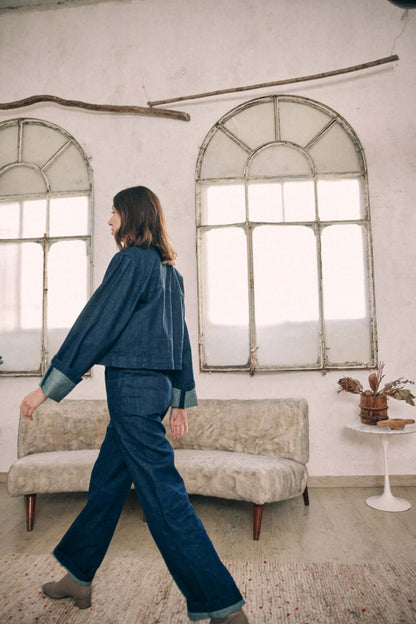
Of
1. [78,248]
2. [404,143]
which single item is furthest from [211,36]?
[78,248]

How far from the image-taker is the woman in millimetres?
1470

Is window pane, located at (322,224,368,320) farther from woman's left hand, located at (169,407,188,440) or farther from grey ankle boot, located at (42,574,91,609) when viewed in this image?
grey ankle boot, located at (42,574,91,609)

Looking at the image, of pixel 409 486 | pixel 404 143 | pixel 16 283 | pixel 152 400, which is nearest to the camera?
pixel 152 400

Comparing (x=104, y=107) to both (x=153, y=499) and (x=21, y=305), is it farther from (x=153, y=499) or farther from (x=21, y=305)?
(x=153, y=499)

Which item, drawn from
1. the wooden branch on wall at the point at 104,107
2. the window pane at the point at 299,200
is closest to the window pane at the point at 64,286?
the wooden branch on wall at the point at 104,107

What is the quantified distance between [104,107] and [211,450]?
120 inches

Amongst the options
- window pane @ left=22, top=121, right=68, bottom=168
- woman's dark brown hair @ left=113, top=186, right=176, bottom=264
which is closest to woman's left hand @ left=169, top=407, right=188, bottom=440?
woman's dark brown hair @ left=113, top=186, right=176, bottom=264

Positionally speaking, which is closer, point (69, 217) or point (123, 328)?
point (123, 328)

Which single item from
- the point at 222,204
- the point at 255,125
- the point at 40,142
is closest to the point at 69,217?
the point at 40,142

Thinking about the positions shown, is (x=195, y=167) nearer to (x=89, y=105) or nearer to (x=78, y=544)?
(x=89, y=105)

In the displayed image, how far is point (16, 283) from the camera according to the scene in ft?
12.8

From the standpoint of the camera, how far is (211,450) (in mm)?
3086

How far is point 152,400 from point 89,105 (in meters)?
3.28

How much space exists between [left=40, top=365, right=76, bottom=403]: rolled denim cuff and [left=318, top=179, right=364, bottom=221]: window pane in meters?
2.82
